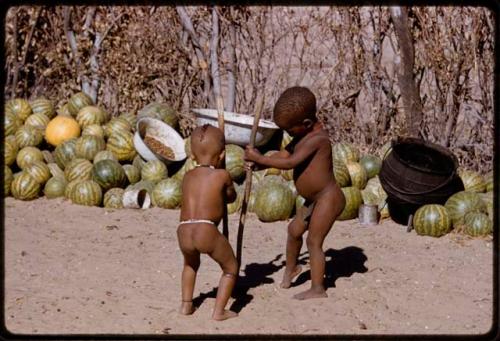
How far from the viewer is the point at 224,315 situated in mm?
5953

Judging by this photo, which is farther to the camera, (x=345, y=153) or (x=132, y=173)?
(x=132, y=173)

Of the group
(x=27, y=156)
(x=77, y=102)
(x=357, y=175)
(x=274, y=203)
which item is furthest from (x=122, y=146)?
(x=357, y=175)

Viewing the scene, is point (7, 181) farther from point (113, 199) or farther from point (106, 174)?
point (113, 199)

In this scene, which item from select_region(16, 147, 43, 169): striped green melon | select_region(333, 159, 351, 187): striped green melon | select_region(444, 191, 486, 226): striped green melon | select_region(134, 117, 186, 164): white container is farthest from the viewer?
select_region(16, 147, 43, 169): striped green melon

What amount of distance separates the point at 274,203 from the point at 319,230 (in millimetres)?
2247

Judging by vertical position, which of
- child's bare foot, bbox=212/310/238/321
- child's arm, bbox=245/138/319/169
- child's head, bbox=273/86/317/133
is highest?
child's head, bbox=273/86/317/133

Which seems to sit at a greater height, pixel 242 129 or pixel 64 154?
pixel 242 129

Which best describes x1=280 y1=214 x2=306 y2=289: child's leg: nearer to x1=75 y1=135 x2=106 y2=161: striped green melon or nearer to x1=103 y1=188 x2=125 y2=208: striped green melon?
x1=103 y1=188 x2=125 y2=208: striped green melon

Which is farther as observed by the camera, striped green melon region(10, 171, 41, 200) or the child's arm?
striped green melon region(10, 171, 41, 200)

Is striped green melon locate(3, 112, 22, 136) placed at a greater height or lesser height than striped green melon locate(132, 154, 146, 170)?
greater

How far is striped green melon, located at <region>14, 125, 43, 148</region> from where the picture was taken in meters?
10.1

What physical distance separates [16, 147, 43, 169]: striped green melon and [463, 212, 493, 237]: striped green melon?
4.99 m

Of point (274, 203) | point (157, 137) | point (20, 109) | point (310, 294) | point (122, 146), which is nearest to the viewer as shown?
point (310, 294)

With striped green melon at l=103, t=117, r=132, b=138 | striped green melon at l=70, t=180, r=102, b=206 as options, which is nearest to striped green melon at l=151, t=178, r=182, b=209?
striped green melon at l=70, t=180, r=102, b=206
